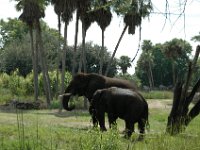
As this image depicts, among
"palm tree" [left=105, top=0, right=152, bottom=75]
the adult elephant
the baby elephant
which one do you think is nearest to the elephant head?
the adult elephant

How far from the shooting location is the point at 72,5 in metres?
31.0

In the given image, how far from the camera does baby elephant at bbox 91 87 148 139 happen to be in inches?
537

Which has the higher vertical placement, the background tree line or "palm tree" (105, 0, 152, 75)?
the background tree line

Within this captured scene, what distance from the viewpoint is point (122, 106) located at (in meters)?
13.9

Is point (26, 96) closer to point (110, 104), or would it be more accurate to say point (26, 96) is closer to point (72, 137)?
point (110, 104)

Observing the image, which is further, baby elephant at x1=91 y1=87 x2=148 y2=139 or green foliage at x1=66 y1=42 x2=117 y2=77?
green foliage at x1=66 y1=42 x2=117 y2=77

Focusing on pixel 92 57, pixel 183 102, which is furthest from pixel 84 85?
pixel 92 57

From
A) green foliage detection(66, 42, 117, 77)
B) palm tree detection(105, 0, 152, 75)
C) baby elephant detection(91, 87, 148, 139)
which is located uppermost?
green foliage detection(66, 42, 117, 77)

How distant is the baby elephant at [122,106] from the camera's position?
537 inches

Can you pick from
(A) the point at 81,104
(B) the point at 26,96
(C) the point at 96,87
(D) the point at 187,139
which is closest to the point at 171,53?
(B) the point at 26,96

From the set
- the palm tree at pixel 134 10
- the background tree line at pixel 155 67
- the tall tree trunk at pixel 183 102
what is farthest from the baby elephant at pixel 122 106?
the background tree line at pixel 155 67

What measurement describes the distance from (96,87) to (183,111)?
19.1ft

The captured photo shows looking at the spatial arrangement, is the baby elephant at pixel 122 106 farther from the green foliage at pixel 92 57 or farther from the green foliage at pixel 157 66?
the green foliage at pixel 157 66

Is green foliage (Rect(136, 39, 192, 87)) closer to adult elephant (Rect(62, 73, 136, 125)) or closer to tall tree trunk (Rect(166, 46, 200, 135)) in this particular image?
adult elephant (Rect(62, 73, 136, 125))
